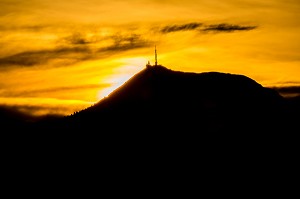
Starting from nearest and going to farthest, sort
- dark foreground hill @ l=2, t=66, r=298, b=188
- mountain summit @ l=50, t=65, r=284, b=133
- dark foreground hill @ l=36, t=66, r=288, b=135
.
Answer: dark foreground hill @ l=2, t=66, r=298, b=188 < dark foreground hill @ l=36, t=66, r=288, b=135 < mountain summit @ l=50, t=65, r=284, b=133

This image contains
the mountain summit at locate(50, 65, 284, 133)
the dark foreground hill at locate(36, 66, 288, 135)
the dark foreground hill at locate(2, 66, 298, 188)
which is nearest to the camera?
the dark foreground hill at locate(2, 66, 298, 188)

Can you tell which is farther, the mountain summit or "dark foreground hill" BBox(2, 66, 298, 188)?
the mountain summit

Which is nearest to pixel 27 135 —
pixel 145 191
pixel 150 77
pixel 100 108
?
pixel 100 108

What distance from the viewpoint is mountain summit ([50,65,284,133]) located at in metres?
79.4

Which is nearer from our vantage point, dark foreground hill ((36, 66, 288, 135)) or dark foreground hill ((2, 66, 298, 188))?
dark foreground hill ((2, 66, 298, 188))

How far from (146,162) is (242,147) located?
46.3 feet

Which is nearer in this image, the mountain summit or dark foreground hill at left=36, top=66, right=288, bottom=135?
dark foreground hill at left=36, top=66, right=288, bottom=135

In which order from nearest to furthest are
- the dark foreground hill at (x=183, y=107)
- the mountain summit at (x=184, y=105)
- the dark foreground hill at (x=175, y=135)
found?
the dark foreground hill at (x=175, y=135) < the dark foreground hill at (x=183, y=107) < the mountain summit at (x=184, y=105)

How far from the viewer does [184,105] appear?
3287 inches

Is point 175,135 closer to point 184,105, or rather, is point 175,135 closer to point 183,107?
point 183,107

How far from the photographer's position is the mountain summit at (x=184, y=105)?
261ft

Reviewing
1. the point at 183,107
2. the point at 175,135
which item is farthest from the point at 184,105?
the point at 175,135

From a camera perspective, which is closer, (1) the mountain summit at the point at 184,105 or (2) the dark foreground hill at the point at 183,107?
(2) the dark foreground hill at the point at 183,107

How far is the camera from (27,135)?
104 metres
